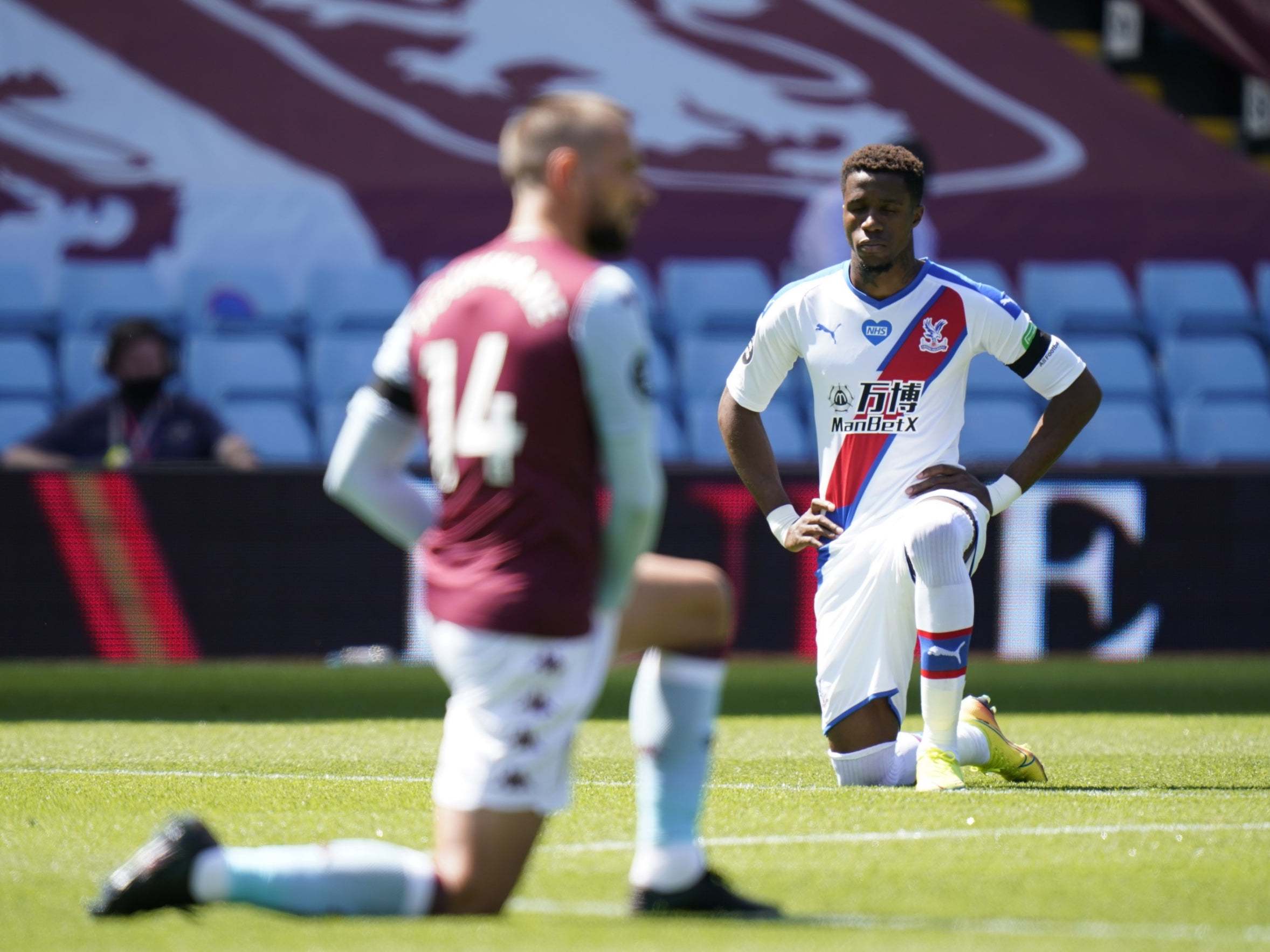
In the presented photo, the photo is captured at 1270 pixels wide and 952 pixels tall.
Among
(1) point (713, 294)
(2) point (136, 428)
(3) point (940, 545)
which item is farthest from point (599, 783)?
(1) point (713, 294)

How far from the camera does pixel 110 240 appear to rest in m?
14.5

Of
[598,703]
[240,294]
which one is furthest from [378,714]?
[240,294]

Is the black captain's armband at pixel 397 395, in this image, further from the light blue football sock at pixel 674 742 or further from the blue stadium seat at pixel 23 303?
the blue stadium seat at pixel 23 303

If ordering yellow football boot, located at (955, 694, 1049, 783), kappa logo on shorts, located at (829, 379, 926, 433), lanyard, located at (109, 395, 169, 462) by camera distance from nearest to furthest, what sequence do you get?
yellow football boot, located at (955, 694, 1049, 783) → kappa logo on shorts, located at (829, 379, 926, 433) → lanyard, located at (109, 395, 169, 462)

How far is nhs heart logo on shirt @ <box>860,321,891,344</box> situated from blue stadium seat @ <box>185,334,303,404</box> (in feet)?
25.4

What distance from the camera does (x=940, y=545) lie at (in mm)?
6191

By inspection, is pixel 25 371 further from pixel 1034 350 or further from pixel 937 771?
pixel 937 771

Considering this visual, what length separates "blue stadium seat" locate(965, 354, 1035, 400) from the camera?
555 inches

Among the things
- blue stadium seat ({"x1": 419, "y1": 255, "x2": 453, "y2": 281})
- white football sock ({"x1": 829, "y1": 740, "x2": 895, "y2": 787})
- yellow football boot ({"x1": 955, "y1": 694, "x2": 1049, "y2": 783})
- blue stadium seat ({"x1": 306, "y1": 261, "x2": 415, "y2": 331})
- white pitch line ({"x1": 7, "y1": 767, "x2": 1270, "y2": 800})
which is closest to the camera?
white pitch line ({"x1": 7, "y1": 767, "x2": 1270, "y2": 800})

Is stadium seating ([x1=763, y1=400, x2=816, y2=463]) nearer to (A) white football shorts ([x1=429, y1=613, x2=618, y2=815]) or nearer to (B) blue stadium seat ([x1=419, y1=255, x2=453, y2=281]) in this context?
(B) blue stadium seat ([x1=419, y1=255, x2=453, y2=281])

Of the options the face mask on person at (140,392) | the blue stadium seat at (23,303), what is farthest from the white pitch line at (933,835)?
the blue stadium seat at (23,303)

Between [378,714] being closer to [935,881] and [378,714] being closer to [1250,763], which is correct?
[1250,763]

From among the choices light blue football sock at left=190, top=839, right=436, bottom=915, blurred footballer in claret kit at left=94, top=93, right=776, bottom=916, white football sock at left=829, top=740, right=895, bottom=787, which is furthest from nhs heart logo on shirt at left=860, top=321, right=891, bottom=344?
light blue football sock at left=190, top=839, right=436, bottom=915

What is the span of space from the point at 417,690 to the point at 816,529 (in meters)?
4.11
